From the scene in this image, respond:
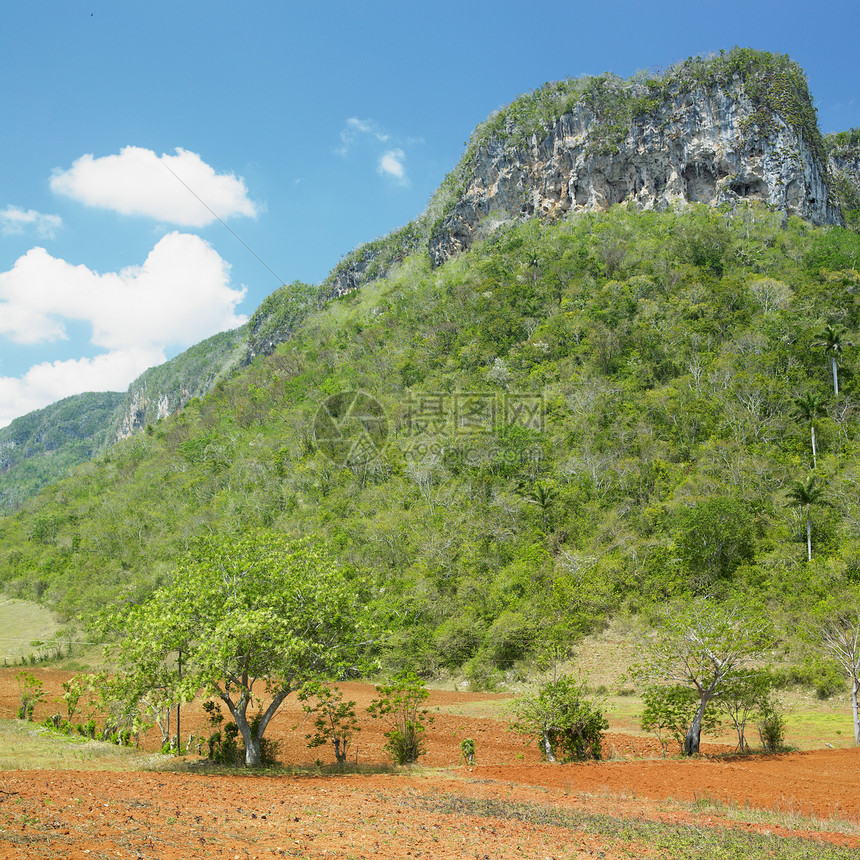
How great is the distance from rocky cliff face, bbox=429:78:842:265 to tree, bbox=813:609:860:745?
68234 mm

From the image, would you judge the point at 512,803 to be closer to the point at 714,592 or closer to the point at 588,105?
the point at 714,592

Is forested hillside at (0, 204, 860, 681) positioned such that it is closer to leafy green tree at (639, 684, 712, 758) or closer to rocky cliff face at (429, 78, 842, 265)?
rocky cliff face at (429, 78, 842, 265)

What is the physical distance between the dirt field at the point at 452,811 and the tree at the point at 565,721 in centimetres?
86

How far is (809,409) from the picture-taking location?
4069 centimetres

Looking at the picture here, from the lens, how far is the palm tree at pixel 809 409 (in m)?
40.3

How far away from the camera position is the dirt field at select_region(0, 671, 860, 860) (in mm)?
7086

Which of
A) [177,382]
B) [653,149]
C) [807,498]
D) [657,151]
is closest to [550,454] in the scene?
[807,498]

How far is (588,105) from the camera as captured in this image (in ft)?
305

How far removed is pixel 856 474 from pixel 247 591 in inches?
1451

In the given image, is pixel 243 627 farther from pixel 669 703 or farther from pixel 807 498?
pixel 807 498

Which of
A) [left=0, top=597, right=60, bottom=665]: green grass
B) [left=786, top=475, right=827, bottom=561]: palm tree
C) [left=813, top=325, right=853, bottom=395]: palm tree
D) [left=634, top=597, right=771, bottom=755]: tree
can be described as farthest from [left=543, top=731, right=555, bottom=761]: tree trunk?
[left=0, top=597, right=60, bottom=665]: green grass

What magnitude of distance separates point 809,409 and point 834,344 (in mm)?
6545

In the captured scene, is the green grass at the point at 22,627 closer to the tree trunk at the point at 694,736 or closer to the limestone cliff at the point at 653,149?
the tree trunk at the point at 694,736

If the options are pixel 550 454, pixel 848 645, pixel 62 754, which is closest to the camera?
pixel 62 754
